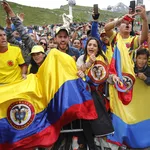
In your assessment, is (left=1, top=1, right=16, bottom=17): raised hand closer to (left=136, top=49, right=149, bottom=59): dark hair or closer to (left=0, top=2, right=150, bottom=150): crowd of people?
(left=0, top=2, right=150, bottom=150): crowd of people

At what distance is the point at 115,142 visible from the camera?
4531 mm

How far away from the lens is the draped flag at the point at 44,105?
358cm

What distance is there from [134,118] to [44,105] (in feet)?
5.76

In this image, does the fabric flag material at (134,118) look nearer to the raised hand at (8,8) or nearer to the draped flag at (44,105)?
the draped flag at (44,105)

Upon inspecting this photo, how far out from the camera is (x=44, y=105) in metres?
3.76

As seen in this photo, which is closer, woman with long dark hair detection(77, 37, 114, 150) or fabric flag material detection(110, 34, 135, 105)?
woman with long dark hair detection(77, 37, 114, 150)

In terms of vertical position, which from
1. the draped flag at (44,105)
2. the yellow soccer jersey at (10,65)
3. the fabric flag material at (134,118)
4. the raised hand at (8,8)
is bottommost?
the fabric flag material at (134,118)

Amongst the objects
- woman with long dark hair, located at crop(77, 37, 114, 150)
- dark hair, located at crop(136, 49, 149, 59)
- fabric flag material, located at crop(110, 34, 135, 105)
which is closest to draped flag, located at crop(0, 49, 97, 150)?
woman with long dark hair, located at crop(77, 37, 114, 150)

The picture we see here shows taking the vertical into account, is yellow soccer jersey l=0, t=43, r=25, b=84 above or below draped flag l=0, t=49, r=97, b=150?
above

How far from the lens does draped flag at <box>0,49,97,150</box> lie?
3.58 meters

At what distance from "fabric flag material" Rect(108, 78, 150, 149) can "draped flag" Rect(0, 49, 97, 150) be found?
36.3 inches

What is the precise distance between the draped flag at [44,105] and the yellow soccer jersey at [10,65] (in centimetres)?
84

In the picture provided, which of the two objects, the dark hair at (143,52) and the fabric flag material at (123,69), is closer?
the fabric flag material at (123,69)

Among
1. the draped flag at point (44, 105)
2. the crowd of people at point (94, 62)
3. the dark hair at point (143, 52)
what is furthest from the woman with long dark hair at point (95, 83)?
the dark hair at point (143, 52)
